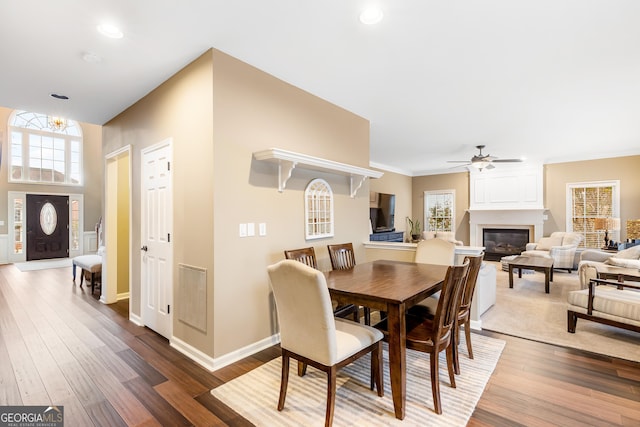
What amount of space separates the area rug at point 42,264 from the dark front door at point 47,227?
28 centimetres

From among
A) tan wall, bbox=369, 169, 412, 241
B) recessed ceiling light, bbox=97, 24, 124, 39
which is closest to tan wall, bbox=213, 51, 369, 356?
recessed ceiling light, bbox=97, 24, 124, 39

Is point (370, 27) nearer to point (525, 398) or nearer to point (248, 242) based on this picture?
point (248, 242)

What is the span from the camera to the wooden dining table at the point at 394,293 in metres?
→ 1.89

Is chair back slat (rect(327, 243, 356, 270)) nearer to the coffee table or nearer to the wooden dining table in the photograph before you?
the wooden dining table

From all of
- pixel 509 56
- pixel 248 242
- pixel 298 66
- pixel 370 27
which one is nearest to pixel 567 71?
pixel 509 56

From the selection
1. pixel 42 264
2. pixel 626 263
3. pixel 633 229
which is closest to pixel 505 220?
pixel 633 229

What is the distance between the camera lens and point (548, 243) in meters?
6.98

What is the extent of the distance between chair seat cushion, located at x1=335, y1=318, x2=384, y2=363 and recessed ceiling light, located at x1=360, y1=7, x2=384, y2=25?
7.16 ft

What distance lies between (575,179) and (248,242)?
8295 millimetres

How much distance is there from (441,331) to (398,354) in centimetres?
33

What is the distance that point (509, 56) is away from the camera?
8.87 feet

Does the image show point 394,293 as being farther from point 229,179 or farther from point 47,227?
point 47,227

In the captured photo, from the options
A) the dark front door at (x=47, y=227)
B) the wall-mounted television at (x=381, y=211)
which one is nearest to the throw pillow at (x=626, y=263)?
the wall-mounted television at (x=381, y=211)

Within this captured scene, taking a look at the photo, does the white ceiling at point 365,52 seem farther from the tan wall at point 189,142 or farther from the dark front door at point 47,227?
the dark front door at point 47,227
